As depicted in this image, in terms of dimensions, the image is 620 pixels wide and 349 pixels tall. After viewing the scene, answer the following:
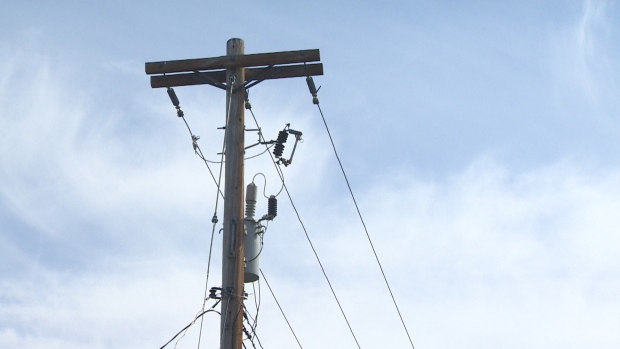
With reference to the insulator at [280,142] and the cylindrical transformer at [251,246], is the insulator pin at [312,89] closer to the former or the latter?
the insulator at [280,142]

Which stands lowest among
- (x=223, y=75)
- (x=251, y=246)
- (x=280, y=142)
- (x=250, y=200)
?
(x=251, y=246)

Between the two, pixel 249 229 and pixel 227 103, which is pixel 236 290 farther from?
pixel 227 103

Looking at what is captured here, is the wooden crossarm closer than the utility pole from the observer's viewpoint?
No

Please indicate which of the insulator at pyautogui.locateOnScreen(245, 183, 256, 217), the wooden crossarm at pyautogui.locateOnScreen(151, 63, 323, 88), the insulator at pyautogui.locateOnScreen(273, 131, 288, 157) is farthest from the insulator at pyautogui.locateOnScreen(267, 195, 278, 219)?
the wooden crossarm at pyautogui.locateOnScreen(151, 63, 323, 88)

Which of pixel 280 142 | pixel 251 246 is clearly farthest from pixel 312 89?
pixel 251 246

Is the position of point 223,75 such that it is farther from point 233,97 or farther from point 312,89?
point 312,89

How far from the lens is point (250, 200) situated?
11711 mm

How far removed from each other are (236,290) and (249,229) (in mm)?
873

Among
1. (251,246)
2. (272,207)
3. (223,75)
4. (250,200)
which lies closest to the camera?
(251,246)

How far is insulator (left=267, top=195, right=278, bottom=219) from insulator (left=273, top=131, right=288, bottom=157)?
2.66ft

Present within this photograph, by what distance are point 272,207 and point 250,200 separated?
34 cm

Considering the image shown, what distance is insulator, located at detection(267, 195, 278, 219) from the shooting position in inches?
465

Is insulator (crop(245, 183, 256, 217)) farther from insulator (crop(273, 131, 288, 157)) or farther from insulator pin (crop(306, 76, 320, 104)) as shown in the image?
insulator pin (crop(306, 76, 320, 104))

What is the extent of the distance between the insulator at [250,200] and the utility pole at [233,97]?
0.24 metres
